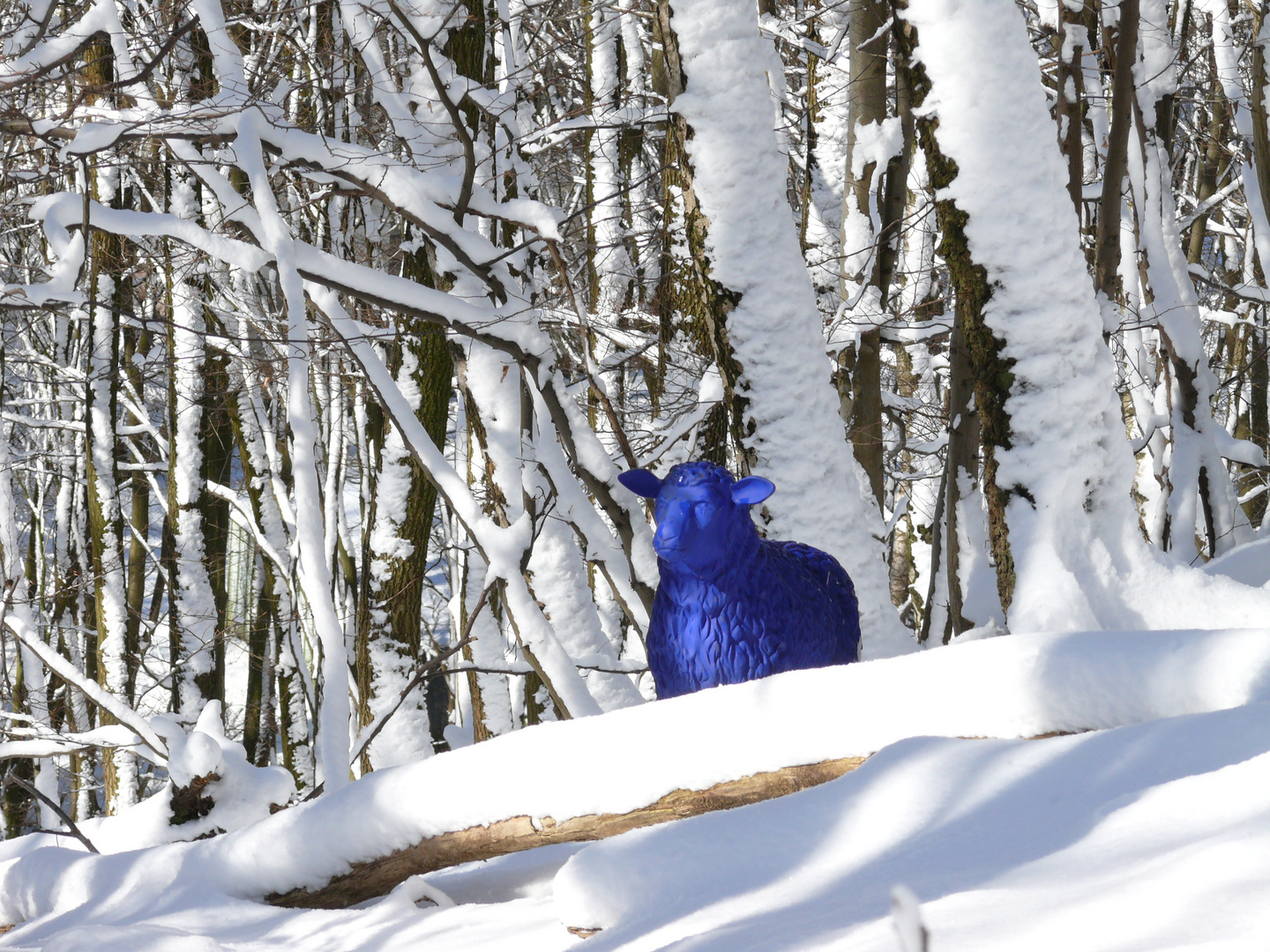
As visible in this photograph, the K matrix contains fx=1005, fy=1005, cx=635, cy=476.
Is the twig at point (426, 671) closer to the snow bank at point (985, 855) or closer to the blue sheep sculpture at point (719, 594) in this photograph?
the blue sheep sculpture at point (719, 594)

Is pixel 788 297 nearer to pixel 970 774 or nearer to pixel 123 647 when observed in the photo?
pixel 970 774

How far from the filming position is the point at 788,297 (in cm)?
343

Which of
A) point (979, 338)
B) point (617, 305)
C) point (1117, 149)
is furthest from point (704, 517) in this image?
point (617, 305)

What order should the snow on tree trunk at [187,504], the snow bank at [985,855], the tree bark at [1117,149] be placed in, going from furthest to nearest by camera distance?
1. the snow on tree trunk at [187,504]
2. the tree bark at [1117,149]
3. the snow bank at [985,855]

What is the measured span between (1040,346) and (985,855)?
6.00 feet

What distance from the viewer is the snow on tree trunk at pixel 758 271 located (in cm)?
339

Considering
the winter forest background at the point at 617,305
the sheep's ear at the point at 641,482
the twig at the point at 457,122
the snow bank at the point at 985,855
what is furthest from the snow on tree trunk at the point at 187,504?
the snow bank at the point at 985,855

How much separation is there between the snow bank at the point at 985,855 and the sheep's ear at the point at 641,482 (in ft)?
2.71

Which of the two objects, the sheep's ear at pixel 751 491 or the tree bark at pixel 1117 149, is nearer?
the sheep's ear at pixel 751 491

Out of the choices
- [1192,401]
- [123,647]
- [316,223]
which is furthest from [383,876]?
[316,223]

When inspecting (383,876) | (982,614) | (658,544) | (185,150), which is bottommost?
(383,876)

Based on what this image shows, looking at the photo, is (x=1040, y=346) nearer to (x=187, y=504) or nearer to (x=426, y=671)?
(x=426, y=671)

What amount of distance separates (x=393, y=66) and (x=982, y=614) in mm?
3267

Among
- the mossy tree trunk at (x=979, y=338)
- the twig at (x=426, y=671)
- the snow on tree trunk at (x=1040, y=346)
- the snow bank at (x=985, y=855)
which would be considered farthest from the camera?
the twig at (x=426, y=671)
